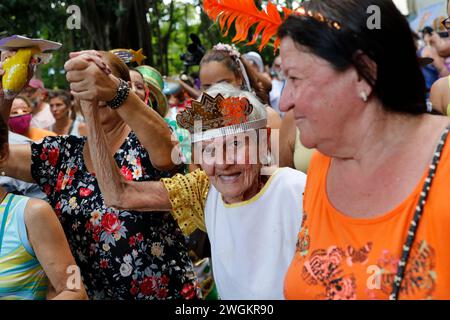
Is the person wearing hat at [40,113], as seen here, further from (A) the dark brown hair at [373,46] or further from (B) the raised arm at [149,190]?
(A) the dark brown hair at [373,46]

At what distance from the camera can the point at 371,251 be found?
146 centimetres

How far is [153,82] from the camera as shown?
13.2ft

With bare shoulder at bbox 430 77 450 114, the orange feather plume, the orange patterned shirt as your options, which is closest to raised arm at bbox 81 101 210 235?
the orange feather plume

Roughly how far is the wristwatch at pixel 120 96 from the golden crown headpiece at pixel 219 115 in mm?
324

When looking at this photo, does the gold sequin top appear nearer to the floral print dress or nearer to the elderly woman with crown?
the elderly woman with crown

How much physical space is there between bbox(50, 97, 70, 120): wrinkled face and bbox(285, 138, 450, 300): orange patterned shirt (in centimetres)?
546

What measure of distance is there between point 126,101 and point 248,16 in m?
0.64

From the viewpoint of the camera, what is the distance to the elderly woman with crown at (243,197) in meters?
2.08

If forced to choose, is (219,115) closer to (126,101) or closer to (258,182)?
(258,182)

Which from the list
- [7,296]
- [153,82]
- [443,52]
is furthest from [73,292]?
[443,52]

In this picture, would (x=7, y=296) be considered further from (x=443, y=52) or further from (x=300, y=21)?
(x=443, y=52)

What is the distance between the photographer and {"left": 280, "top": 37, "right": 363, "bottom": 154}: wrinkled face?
4.87ft

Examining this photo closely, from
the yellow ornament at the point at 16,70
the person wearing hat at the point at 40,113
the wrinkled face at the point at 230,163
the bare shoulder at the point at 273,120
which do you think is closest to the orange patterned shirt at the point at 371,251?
the wrinkled face at the point at 230,163

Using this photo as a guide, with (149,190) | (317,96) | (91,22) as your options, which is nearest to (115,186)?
(149,190)
